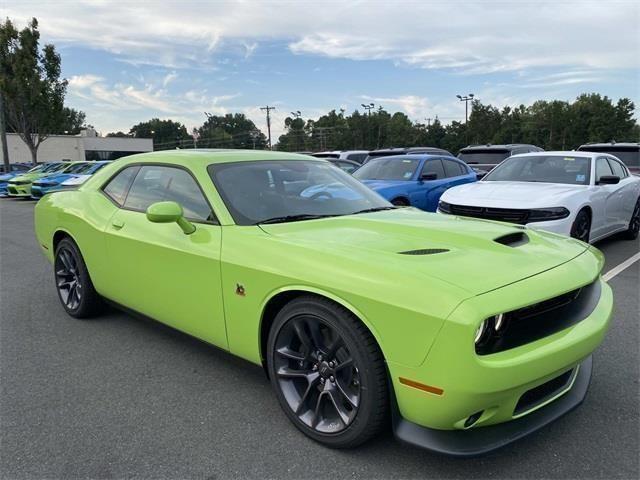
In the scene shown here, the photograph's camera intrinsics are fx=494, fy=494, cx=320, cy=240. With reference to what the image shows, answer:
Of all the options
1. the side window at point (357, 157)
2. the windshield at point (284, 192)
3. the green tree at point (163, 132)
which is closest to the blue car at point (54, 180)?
the side window at point (357, 157)

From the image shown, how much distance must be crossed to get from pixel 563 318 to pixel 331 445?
49.6 inches

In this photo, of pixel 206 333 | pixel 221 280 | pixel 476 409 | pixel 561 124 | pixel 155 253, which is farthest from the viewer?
pixel 561 124

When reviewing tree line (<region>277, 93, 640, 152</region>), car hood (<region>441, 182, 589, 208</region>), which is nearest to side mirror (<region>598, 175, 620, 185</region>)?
car hood (<region>441, 182, 589, 208</region>)

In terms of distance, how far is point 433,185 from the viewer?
9.24 metres

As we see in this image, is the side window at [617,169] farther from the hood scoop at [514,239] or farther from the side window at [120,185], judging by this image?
the side window at [120,185]

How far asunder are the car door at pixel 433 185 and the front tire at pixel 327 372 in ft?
22.1

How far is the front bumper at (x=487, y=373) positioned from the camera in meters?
1.91

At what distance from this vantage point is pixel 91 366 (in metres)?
3.45

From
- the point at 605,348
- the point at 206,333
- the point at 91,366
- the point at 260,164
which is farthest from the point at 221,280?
the point at 605,348

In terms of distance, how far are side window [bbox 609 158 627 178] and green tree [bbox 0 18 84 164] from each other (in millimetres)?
26414

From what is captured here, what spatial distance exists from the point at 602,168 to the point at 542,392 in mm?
6267

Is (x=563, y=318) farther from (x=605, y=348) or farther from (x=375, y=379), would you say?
(x=605, y=348)

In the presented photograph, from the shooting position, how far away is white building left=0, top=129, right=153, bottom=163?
50969 millimetres

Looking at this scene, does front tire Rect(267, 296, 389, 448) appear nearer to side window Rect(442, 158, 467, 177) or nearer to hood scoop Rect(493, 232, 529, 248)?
hood scoop Rect(493, 232, 529, 248)
